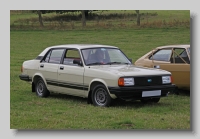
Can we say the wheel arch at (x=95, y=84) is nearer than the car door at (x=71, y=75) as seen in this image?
Yes

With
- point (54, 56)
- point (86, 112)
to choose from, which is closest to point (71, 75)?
point (54, 56)

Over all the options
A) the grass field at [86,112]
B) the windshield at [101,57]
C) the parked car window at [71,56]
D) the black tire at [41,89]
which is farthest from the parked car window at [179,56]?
the black tire at [41,89]

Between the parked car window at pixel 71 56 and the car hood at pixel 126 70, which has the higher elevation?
the parked car window at pixel 71 56

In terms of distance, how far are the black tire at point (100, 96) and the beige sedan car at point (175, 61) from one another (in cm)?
201

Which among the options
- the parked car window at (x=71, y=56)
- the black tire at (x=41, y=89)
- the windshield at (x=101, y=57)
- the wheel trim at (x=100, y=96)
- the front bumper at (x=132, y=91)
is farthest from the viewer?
the black tire at (x=41, y=89)

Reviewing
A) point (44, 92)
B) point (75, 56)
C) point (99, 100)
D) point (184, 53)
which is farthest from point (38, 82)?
point (184, 53)

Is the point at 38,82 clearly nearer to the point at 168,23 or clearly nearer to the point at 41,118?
the point at 41,118

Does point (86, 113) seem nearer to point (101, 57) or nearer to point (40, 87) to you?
point (101, 57)

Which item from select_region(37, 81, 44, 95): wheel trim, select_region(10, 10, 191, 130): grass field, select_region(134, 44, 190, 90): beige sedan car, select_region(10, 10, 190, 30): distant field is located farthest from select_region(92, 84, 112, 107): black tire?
select_region(134, 44, 190, 90): beige sedan car

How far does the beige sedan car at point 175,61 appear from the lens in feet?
42.0

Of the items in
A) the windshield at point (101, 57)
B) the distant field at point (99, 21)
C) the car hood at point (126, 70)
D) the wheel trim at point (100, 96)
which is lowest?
the wheel trim at point (100, 96)

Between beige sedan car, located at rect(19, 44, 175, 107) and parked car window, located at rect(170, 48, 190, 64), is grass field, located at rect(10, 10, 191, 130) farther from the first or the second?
parked car window, located at rect(170, 48, 190, 64)

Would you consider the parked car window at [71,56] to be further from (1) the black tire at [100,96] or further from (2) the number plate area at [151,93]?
(2) the number plate area at [151,93]

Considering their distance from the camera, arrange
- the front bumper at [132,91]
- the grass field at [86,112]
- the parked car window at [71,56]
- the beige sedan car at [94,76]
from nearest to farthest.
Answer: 1. the grass field at [86,112]
2. the front bumper at [132,91]
3. the beige sedan car at [94,76]
4. the parked car window at [71,56]
